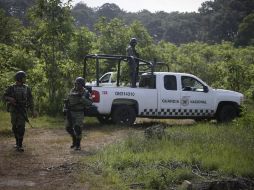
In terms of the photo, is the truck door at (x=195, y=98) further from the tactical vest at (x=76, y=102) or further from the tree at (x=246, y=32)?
the tree at (x=246, y=32)

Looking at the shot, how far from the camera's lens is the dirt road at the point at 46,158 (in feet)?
24.9

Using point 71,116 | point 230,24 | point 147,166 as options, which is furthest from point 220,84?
point 230,24

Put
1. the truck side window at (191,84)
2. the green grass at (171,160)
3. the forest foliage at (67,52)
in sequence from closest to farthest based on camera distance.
A: the green grass at (171,160) < the truck side window at (191,84) < the forest foliage at (67,52)

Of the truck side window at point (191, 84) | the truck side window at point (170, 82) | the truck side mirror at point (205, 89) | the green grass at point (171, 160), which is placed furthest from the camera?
the truck side mirror at point (205, 89)

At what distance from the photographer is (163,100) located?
565 inches

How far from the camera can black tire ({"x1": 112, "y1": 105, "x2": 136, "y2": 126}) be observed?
1409 cm

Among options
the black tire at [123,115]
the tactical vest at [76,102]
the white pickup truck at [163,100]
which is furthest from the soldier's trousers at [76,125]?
the black tire at [123,115]

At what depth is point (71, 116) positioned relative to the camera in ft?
34.8

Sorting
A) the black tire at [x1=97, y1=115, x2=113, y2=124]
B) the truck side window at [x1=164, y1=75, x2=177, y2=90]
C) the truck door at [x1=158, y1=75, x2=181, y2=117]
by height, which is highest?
the truck side window at [x1=164, y1=75, x2=177, y2=90]

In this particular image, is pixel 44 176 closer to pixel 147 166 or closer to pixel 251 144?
pixel 147 166

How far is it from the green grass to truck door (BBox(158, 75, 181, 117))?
3.32m

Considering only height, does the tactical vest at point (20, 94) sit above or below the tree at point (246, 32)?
below

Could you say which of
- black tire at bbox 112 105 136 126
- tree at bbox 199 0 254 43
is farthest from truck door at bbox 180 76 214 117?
tree at bbox 199 0 254 43

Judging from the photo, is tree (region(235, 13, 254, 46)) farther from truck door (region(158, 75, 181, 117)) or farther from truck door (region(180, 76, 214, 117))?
truck door (region(158, 75, 181, 117))
